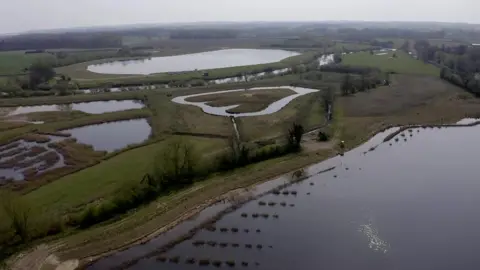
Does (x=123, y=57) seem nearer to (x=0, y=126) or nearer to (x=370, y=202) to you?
(x=0, y=126)

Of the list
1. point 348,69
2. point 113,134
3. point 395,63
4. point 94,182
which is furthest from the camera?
point 395,63

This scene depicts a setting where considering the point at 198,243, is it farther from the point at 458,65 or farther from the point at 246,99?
the point at 458,65

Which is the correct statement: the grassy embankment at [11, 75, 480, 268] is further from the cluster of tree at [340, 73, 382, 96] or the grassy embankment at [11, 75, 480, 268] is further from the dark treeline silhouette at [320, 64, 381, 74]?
the dark treeline silhouette at [320, 64, 381, 74]

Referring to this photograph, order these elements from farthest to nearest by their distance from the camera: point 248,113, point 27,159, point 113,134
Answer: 1. point 248,113
2. point 113,134
3. point 27,159

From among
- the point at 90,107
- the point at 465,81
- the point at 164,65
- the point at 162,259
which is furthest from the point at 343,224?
the point at 164,65

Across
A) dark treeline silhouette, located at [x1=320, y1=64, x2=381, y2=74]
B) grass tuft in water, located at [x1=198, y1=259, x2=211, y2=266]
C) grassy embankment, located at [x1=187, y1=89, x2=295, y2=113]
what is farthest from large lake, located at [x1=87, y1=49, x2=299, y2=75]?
grass tuft in water, located at [x1=198, y1=259, x2=211, y2=266]

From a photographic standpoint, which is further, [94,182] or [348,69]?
[348,69]
